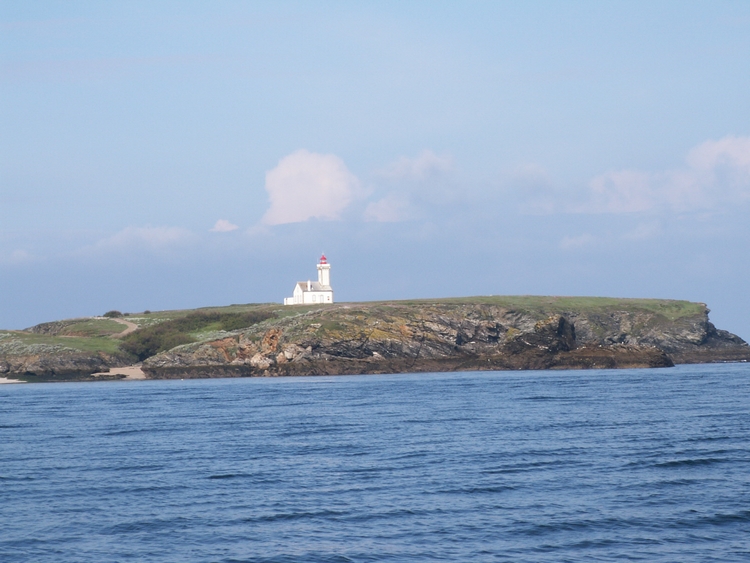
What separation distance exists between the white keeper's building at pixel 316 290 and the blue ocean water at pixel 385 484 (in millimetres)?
91430

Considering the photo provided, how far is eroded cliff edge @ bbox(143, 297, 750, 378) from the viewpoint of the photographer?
327ft

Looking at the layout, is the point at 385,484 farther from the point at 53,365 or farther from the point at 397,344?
the point at 53,365

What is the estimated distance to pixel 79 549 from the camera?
61.7ft

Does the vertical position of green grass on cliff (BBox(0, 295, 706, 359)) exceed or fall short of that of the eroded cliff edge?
it exceeds it

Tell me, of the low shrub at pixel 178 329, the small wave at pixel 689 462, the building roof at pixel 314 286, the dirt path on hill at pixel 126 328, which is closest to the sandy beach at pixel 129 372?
the low shrub at pixel 178 329

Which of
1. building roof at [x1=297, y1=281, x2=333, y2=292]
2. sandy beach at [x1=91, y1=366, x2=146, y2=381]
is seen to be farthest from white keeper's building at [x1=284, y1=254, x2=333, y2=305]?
sandy beach at [x1=91, y1=366, x2=146, y2=381]

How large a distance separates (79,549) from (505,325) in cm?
9358

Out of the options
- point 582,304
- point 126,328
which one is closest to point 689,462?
point 582,304

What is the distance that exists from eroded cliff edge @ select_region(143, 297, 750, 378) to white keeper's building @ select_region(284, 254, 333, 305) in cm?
2726

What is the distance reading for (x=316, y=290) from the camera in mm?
142875

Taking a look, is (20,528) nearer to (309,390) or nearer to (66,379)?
(309,390)

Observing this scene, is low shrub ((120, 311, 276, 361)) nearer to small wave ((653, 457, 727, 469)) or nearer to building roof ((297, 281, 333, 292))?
building roof ((297, 281, 333, 292))

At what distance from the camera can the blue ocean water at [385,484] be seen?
18688 mm

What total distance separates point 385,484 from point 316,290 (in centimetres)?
11800
